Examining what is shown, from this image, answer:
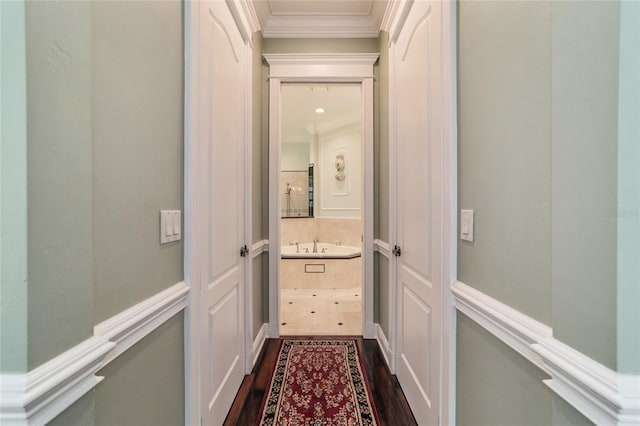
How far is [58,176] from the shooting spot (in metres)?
0.51

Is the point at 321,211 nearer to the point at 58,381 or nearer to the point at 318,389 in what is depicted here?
the point at 318,389

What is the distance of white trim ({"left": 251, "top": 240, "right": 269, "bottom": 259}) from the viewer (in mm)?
2180

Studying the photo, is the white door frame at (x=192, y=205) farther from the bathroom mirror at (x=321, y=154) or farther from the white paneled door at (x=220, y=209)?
the bathroom mirror at (x=321, y=154)

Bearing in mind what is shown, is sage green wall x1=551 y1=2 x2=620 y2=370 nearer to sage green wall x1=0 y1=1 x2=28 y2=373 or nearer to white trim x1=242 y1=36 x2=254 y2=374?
sage green wall x1=0 y1=1 x2=28 y2=373

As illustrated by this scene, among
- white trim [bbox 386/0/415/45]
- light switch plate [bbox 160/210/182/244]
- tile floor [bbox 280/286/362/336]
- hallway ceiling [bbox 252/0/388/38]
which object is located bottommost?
tile floor [bbox 280/286/362/336]

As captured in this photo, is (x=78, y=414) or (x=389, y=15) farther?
(x=389, y=15)

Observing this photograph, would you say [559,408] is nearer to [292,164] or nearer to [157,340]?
[157,340]

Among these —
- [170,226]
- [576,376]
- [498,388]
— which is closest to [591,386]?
[576,376]

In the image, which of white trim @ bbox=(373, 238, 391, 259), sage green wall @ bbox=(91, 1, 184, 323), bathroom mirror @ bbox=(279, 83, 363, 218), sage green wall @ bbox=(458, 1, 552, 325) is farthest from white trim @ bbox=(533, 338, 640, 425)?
bathroom mirror @ bbox=(279, 83, 363, 218)

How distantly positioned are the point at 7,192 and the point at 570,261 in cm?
105

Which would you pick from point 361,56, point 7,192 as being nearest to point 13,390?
point 7,192

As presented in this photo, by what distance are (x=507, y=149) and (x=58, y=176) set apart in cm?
114

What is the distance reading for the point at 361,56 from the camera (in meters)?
2.52

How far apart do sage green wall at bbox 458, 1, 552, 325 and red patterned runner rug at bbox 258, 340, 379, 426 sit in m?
1.13
